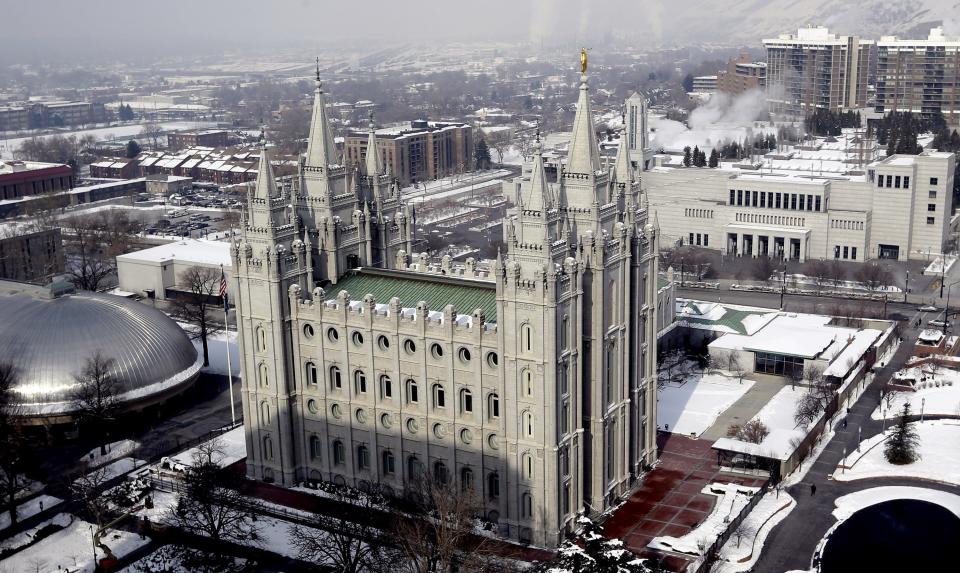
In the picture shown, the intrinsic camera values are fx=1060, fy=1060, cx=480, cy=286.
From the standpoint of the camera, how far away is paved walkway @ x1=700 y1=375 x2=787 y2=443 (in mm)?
81625

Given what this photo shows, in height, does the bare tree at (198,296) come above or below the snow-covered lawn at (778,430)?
above

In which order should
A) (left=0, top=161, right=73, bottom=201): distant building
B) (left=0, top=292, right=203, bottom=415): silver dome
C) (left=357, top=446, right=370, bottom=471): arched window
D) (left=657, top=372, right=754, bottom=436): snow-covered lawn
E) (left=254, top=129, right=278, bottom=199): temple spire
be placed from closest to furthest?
1. (left=254, top=129, right=278, bottom=199): temple spire
2. (left=357, top=446, right=370, bottom=471): arched window
3. (left=0, top=292, right=203, bottom=415): silver dome
4. (left=657, top=372, right=754, bottom=436): snow-covered lawn
5. (left=0, top=161, right=73, bottom=201): distant building

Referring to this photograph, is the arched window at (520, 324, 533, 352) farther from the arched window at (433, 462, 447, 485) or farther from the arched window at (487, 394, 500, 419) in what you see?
the arched window at (433, 462, 447, 485)

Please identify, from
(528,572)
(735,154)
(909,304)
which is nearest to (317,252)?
(528,572)

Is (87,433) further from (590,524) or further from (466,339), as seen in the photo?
(590,524)

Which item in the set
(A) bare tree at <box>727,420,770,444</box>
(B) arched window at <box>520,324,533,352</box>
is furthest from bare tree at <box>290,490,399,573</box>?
(A) bare tree at <box>727,420,770,444</box>

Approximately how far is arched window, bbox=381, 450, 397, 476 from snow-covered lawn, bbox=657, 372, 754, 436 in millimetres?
23489

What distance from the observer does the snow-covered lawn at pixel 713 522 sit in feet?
208

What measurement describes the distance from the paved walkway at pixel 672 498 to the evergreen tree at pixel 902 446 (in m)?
10.9

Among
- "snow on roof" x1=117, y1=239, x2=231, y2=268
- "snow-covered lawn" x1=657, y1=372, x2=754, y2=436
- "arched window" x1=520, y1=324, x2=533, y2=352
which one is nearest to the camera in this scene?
"arched window" x1=520, y1=324, x2=533, y2=352

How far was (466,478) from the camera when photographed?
67.2 metres

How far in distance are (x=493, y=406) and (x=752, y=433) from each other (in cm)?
2236

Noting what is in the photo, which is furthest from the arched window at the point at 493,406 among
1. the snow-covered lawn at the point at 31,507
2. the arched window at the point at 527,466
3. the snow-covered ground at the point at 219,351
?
the snow-covered ground at the point at 219,351

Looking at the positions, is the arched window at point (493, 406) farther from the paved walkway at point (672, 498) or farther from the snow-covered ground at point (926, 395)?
the snow-covered ground at point (926, 395)
